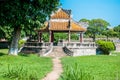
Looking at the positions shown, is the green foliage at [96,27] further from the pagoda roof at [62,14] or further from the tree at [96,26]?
the pagoda roof at [62,14]

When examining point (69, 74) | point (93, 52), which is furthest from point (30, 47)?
point (69, 74)

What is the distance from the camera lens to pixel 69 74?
44.2 feet

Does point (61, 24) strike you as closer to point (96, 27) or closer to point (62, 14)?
A: point (62, 14)

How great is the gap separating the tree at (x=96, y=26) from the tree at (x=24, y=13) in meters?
66.4

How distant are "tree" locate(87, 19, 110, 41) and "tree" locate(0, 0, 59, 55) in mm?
66391

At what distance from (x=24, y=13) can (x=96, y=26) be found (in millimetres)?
73493

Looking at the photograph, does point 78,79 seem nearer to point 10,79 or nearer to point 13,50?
point 10,79

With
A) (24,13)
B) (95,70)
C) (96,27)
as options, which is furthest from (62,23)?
(96,27)

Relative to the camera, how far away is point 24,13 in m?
32.0

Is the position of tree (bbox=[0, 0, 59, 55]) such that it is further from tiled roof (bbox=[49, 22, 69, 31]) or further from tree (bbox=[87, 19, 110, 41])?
tree (bbox=[87, 19, 110, 41])

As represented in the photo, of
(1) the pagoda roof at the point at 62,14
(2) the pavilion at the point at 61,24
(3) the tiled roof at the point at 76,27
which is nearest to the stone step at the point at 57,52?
(2) the pavilion at the point at 61,24

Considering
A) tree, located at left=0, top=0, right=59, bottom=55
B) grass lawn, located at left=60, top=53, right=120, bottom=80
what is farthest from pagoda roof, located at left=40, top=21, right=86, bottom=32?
grass lawn, located at left=60, top=53, right=120, bottom=80

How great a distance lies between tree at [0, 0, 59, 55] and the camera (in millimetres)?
31688

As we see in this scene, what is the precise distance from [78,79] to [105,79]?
5.18m
